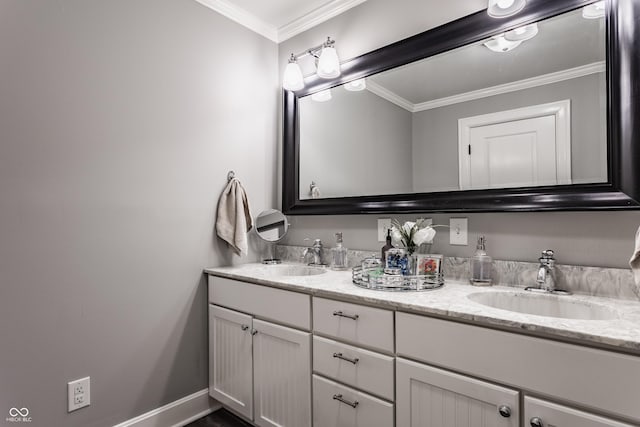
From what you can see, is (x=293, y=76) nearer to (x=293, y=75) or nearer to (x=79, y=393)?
(x=293, y=75)

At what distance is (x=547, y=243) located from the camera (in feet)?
4.41

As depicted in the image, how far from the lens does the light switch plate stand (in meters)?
1.55

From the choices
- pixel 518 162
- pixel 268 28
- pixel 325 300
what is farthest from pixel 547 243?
pixel 268 28

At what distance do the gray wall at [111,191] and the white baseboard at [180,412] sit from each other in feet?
0.13

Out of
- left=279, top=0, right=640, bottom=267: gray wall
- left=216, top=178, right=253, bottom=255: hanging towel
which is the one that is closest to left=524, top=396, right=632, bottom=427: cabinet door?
left=279, top=0, right=640, bottom=267: gray wall

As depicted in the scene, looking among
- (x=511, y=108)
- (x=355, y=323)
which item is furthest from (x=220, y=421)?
(x=511, y=108)

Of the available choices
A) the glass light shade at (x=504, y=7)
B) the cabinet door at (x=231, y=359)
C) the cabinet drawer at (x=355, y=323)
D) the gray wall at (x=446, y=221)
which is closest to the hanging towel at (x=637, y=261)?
the gray wall at (x=446, y=221)

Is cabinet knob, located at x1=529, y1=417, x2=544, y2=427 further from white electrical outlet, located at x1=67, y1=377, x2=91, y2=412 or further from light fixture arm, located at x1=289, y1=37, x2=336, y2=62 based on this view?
light fixture arm, located at x1=289, y1=37, x2=336, y2=62

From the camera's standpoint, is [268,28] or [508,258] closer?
[508,258]

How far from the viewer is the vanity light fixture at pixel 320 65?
6.24 ft

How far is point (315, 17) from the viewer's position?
2.12 m

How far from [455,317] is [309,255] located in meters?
1.15

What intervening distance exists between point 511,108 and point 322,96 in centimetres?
110

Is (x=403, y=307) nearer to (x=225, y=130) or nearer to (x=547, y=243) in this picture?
(x=547, y=243)
